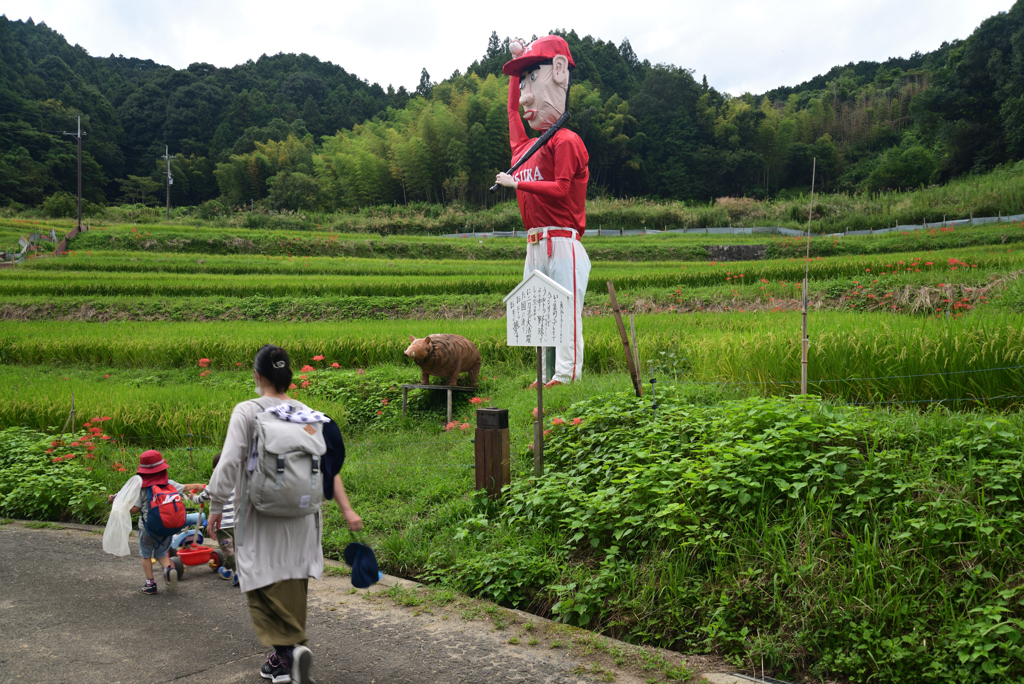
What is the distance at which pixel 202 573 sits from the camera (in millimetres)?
4695

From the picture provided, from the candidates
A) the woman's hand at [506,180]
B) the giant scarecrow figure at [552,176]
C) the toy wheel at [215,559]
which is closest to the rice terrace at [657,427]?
the toy wheel at [215,559]

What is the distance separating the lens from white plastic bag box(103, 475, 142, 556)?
4.24m

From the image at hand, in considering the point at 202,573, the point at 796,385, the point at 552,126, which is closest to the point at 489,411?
the point at 202,573

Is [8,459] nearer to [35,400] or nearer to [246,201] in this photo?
[35,400]

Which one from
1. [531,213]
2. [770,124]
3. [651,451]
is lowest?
[651,451]

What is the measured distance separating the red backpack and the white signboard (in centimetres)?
270

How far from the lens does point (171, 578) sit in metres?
4.22

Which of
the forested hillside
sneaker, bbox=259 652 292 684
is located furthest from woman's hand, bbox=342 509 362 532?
the forested hillside

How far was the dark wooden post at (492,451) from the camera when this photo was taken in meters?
4.84

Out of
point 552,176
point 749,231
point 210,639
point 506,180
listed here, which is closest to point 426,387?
point 506,180

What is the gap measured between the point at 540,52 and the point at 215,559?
5.64m

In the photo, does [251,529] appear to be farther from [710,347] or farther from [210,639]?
[710,347]

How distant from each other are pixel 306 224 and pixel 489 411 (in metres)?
34.7

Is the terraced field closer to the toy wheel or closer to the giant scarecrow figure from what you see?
the toy wheel
